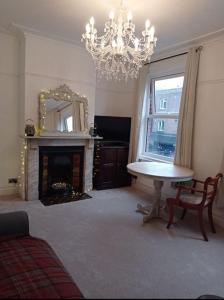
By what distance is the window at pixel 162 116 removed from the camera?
4.31 m

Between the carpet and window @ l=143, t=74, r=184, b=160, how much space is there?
1.64 metres

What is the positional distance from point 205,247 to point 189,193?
847mm

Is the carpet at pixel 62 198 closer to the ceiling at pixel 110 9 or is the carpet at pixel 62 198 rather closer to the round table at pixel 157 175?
the round table at pixel 157 175

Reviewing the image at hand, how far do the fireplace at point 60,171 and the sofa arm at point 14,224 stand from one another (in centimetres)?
221

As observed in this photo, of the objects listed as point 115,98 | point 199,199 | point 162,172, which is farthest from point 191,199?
point 115,98

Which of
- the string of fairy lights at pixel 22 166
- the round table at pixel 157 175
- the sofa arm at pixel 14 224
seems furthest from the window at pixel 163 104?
the sofa arm at pixel 14 224

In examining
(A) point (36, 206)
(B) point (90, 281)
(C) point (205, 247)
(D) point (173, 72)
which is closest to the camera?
(B) point (90, 281)

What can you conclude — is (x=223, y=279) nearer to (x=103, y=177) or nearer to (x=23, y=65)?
(x=103, y=177)

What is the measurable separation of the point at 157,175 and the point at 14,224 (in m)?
1.88

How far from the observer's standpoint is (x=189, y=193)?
3383 mm

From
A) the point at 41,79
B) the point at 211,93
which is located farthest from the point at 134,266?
the point at 41,79

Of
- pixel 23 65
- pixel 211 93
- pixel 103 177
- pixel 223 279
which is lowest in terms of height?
pixel 223 279

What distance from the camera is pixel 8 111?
13.1 ft

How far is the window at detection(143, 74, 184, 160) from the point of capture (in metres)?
4.31
